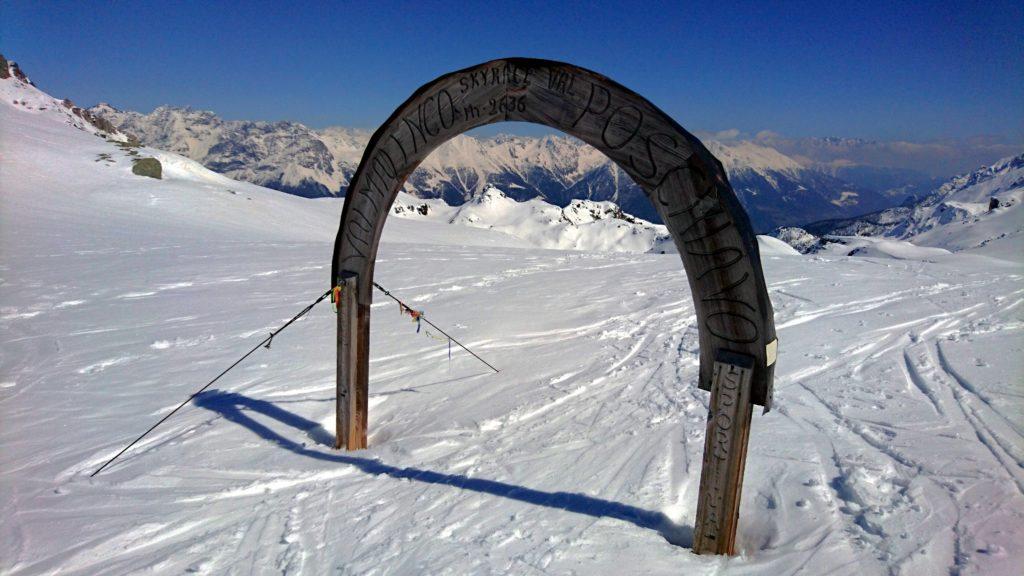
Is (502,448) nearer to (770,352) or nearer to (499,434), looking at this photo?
(499,434)

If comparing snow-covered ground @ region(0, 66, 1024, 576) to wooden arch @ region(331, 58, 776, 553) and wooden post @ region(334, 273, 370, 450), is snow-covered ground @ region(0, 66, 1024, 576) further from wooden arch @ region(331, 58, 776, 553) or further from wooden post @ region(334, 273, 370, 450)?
wooden arch @ region(331, 58, 776, 553)

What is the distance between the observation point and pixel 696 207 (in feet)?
9.66

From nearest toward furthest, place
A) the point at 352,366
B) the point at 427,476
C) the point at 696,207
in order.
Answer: the point at 696,207 → the point at 427,476 → the point at 352,366

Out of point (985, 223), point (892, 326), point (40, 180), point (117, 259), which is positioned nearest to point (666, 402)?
point (892, 326)

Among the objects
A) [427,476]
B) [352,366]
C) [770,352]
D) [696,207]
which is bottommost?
[427,476]

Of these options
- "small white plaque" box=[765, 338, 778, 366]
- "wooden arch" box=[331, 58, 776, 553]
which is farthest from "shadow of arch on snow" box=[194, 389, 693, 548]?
"small white plaque" box=[765, 338, 778, 366]

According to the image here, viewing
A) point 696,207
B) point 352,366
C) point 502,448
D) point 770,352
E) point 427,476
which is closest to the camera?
point 696,207

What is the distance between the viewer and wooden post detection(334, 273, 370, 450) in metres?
4.84

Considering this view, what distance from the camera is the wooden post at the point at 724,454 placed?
10.2 ft

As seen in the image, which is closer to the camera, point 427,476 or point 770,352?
point 770,352

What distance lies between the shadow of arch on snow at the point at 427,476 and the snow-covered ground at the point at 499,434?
1.0 inches

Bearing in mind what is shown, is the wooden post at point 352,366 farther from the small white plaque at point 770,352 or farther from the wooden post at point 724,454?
the small white plaque at point 770,352

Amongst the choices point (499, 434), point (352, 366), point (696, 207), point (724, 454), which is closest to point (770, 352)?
point (724, 454)

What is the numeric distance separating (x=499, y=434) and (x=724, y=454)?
263cm
